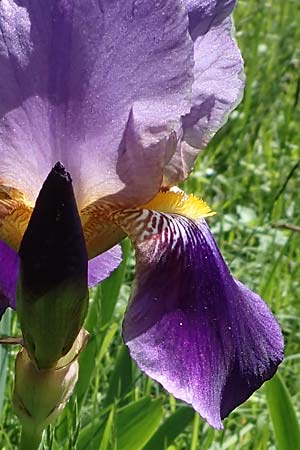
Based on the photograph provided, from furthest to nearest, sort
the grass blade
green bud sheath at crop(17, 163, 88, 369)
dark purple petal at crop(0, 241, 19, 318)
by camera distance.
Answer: the grass blade, dark purple petal at crop(0, 241, 19, 318), green bud sheath at crop(17, 163, 88, 369)

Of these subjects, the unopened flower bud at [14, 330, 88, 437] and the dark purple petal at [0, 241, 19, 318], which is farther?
the dark purple petal at [0, 241, 19, 318]

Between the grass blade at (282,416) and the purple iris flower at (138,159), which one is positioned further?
the grass blade at (282,416)

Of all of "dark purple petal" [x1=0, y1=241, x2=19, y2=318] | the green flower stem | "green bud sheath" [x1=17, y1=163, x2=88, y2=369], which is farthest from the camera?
"dark purple petal" [x1=0, y1=241, x2=19, y2=318]

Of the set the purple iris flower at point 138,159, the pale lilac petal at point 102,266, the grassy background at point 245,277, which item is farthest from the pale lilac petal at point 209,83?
the grassy background at point 245,277

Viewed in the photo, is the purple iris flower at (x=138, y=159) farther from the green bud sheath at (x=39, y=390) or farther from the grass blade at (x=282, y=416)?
the grass blade at (x=282, y=416)

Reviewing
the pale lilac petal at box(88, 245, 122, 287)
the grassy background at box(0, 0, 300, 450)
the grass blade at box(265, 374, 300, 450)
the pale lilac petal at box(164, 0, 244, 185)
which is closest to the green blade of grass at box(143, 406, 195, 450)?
the grassy background at box(0, 0, 300, 450)

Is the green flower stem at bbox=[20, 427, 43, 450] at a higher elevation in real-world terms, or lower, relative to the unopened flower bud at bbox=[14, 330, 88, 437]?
lower

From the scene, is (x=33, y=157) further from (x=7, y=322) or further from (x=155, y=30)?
(x=7, y=322)

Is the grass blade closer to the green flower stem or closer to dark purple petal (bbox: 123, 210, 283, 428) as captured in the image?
dark purple petal (bbox: 123, 210, 283, 428)

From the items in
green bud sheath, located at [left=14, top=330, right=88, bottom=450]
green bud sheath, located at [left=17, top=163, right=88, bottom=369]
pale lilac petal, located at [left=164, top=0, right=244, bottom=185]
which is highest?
pale lilac petal, located at [left=164, top=0, right=244, bottom=185]
